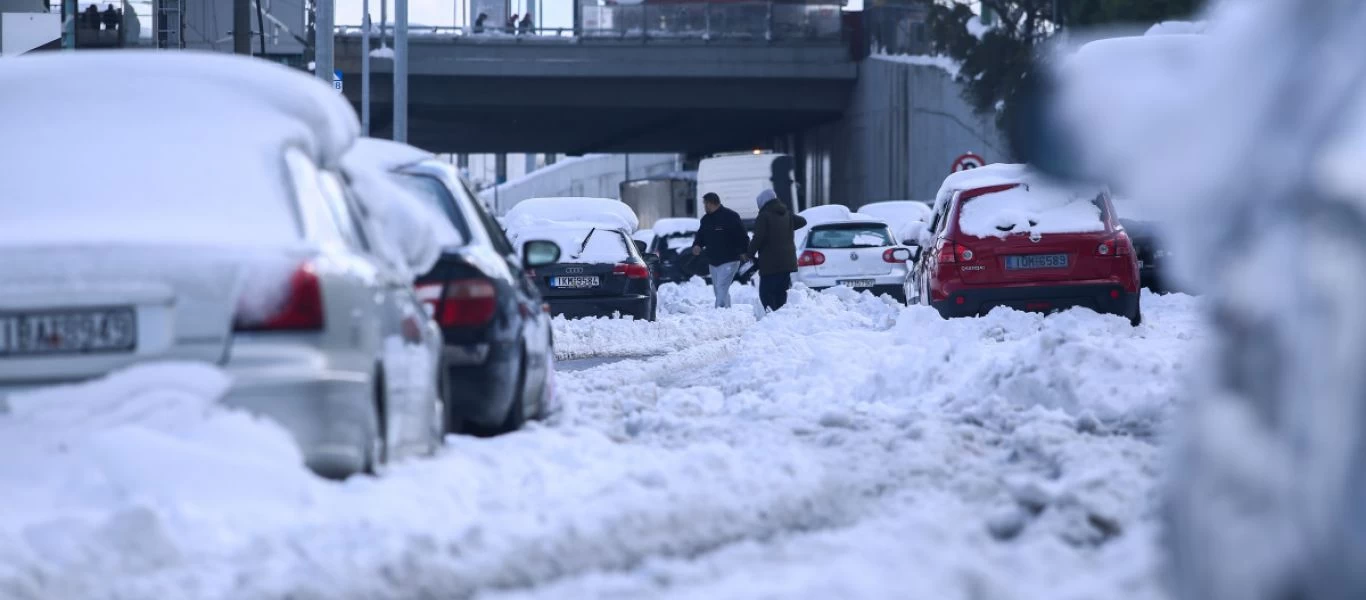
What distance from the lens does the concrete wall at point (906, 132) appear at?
55.2m

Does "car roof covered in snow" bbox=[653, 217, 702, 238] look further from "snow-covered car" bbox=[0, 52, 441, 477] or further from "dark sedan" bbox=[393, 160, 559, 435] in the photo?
"snow-covered car" bbox=[0, 52, 441, 477]

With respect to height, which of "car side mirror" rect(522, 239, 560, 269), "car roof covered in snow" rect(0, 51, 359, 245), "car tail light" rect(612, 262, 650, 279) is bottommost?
"car tail light" rect(612, 262, 650, 279)

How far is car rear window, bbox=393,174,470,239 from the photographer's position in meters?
9.59

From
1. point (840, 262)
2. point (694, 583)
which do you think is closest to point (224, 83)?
point (694, 583)

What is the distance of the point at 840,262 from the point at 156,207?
25288mm

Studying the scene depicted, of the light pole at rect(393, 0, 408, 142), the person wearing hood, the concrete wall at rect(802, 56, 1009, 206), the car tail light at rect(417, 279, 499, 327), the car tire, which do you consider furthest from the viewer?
the concrete wall at rect(802, 56, 1009, 206)

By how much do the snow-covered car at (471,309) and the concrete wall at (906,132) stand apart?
4355 cm

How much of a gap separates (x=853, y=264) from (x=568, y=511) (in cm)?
2513

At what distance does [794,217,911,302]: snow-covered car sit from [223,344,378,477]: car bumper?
982 inches

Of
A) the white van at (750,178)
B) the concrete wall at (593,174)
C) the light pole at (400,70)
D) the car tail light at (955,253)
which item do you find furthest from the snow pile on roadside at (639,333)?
the concrete wall at (593,174)

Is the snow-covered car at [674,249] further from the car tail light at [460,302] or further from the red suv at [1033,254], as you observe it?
the car tail light at [460,302]

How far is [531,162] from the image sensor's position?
490 ft

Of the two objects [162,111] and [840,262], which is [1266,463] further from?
[840,262]

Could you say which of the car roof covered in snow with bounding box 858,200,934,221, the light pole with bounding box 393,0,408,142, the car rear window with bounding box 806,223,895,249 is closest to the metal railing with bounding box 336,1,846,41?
the car roof covered in snow with bounding box 858,200,934,221
